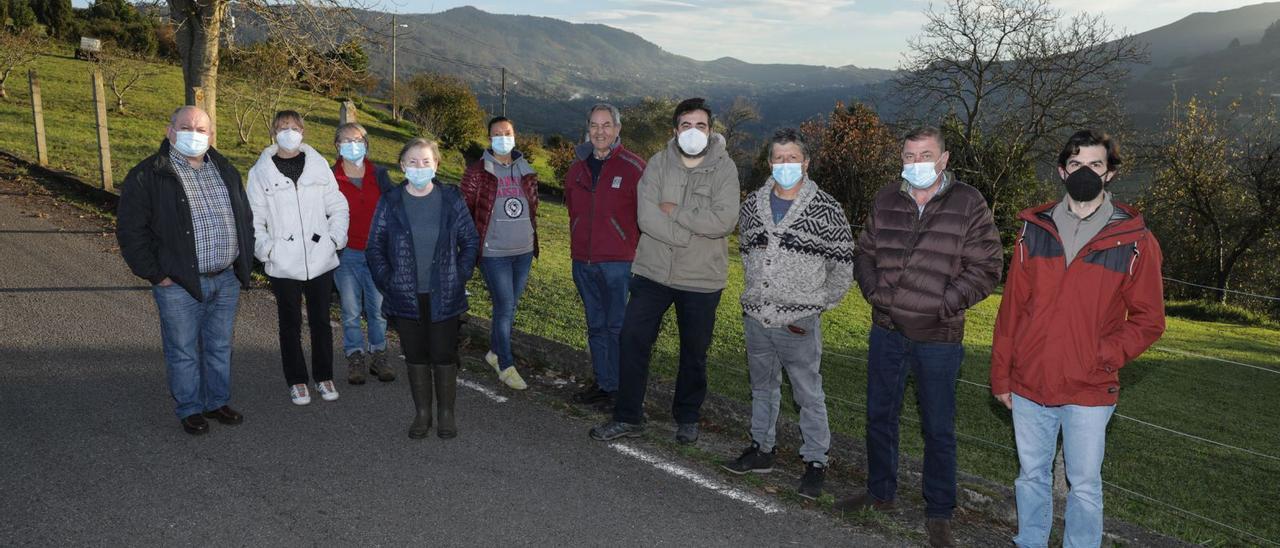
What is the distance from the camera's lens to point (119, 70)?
31.7 metres

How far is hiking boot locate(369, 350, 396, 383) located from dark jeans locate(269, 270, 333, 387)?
0.42 meters

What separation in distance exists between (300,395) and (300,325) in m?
0.49

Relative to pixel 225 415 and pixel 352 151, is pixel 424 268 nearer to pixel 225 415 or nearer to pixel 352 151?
pixel 352 151

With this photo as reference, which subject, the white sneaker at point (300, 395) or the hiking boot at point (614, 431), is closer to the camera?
the hiking boot at point (614, 431)

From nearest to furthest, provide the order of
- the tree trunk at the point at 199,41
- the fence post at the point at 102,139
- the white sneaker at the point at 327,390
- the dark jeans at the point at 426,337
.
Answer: the dark jeans at the point at 426,337 < the white sneaker at the point at 327,390 < the tree trunk at the point at 199,41 < the fence post at the point at 102,139

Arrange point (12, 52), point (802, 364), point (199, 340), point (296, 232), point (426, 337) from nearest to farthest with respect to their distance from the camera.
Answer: point (802, 364), point (426, 337), point (199, 340), point (296, 232), point (12, 52)

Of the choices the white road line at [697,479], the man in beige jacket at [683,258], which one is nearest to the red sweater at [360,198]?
the man in beige jacket at [683,258]

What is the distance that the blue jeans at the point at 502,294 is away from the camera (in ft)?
19.8

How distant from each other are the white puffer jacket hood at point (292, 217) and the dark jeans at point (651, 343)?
7.48 ft

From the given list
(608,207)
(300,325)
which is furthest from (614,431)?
(300,325)

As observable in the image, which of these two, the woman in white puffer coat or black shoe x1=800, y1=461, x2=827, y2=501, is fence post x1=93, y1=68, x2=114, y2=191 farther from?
black shoe x1=800, y1=461, x2=827, y2=501

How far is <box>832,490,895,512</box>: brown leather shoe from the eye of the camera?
4109 mm

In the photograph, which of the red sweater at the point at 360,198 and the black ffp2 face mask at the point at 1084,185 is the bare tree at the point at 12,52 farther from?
the black ffp2 face mask at the point at 1084,185

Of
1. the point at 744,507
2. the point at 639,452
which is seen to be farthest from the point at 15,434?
the point at 744,507
